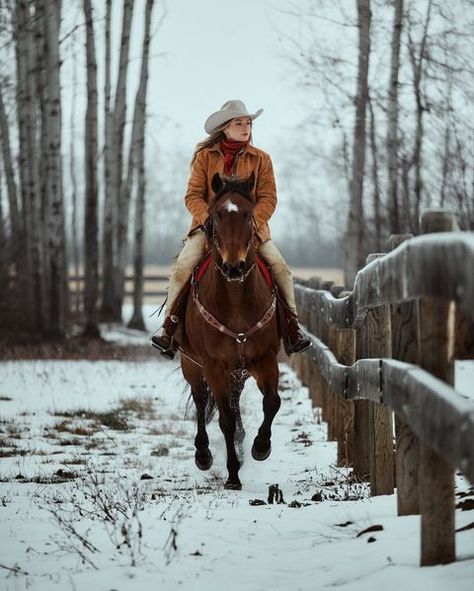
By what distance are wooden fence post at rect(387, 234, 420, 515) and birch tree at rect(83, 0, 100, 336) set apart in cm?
1625

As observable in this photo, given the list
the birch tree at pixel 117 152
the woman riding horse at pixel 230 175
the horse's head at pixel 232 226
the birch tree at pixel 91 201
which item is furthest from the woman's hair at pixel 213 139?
the birch tree at pixel 117 152

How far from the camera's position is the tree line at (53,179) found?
18.8 meters

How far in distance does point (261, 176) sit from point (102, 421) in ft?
12.3

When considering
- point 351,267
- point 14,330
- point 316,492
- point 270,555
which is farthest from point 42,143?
point 270,555

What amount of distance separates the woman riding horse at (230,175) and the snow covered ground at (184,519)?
1481 millimetres

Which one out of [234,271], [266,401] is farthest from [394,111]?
[234,271]

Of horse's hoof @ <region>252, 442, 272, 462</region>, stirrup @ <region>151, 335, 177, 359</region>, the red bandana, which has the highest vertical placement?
the red bandana

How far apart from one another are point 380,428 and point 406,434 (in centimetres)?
115

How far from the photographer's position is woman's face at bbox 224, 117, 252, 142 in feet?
25.8

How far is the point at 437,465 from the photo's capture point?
382 cm

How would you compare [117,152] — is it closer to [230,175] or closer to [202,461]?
[230,175]

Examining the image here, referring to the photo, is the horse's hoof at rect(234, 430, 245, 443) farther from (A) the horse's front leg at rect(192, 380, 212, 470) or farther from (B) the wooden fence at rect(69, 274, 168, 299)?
(B) the wooden fence at rect(69, 274, 168, 299)

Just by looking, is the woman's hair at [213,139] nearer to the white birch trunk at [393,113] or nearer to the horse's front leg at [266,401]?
the horse's front leg at [266,401]

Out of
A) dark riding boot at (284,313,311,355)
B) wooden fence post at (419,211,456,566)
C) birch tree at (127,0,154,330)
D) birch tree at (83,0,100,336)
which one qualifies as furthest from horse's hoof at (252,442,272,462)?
birch tree at (127,0,154,330)
